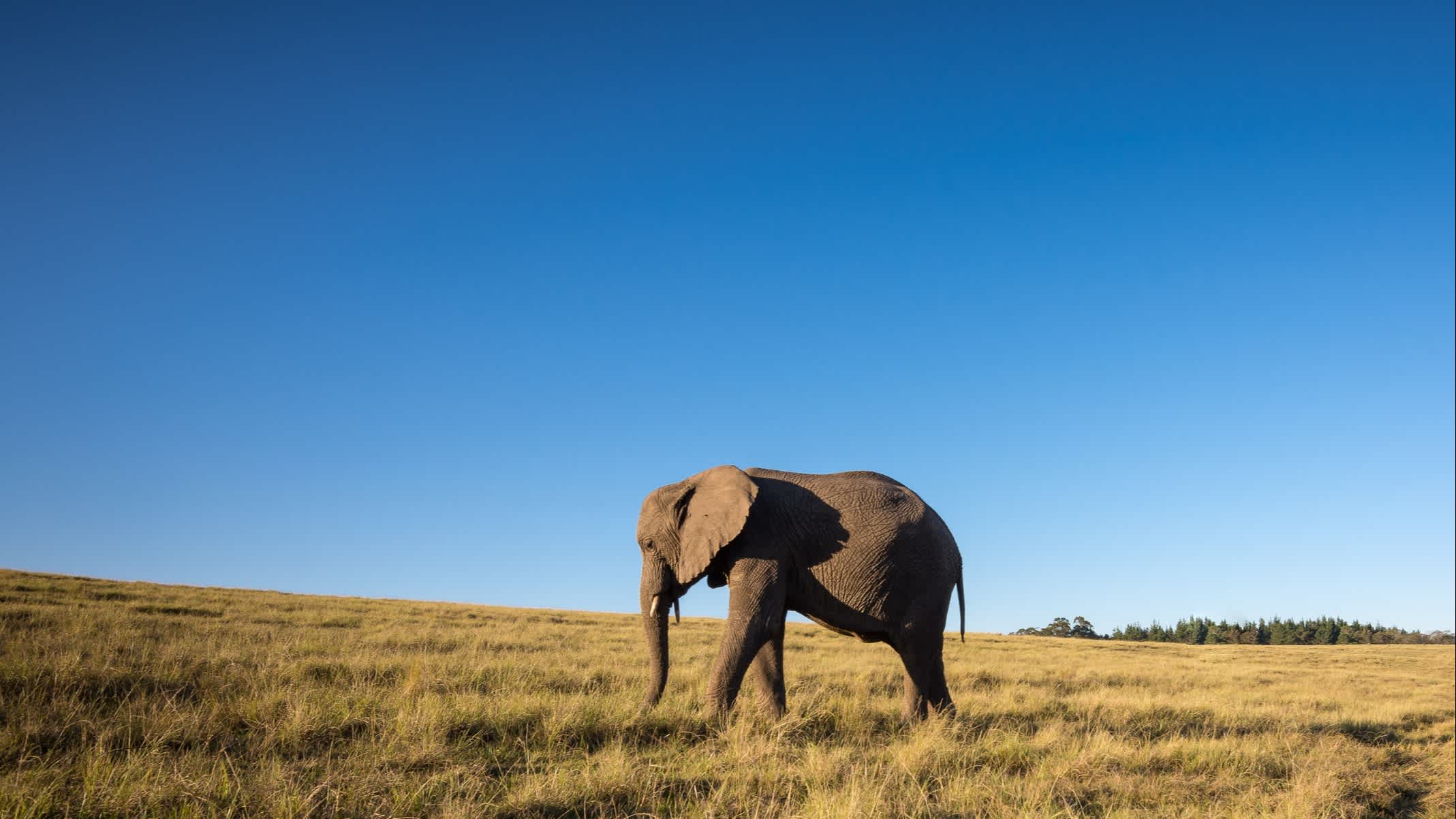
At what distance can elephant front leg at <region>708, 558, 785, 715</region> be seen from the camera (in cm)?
965

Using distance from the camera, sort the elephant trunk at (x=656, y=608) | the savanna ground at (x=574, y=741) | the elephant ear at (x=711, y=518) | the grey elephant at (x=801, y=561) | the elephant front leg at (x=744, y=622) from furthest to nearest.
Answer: the elephant trunk at (x=656, y=608)
the grey elephant at (x=801, y=561)
the elephant ear at (x=711, y=518)
the elephant front leg at (x=744, y=622)
the savanna ground at (x=574, y=741)

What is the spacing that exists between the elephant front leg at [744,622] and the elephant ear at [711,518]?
0.42 metres

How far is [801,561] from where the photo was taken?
1070 cm

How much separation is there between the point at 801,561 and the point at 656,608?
6.53 ft

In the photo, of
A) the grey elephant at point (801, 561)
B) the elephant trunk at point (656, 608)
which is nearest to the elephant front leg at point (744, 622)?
the grey elephant at point (801, 561)

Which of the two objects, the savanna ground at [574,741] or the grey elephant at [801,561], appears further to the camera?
the grey elephant at [801,561]

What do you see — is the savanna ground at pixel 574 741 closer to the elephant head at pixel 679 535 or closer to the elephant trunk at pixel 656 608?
the elephant trunk at pixel 656 608

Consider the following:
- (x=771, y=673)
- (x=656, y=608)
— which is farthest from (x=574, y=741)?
(x=771, y=673)

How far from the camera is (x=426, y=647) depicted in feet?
54.1

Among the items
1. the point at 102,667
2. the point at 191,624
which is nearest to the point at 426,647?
the point at 191,624

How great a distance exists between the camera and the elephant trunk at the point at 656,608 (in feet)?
35.2

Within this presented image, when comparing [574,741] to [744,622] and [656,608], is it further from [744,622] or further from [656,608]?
[656,608]

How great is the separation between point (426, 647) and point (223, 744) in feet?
31.5

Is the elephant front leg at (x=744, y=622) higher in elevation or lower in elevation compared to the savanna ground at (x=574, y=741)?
higher
